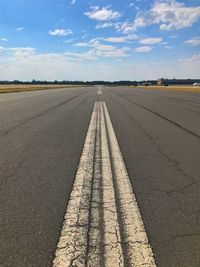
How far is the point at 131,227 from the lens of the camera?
12.4ft

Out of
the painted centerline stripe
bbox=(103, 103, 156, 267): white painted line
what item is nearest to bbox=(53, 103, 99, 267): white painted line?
the painted centerline stripe

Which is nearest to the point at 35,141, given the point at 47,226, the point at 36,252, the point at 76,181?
the point at 76,181

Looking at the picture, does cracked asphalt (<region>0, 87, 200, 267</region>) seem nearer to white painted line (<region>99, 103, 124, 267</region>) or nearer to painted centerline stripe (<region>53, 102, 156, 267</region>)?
painted centerline stripe (<region>53, 102, 156, 267</region>)

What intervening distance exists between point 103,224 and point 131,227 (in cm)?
30

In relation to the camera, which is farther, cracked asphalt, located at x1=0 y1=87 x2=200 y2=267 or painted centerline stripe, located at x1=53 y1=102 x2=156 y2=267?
cracked asphalt, located at x1=0 y1=87 x2=200 y2=267

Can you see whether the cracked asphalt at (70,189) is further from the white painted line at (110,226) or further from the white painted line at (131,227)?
the white painted line at (110,226)

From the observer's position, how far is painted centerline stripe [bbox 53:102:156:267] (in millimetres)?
3131

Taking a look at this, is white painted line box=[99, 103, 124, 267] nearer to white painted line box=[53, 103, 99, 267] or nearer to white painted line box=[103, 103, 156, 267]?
white painted line box=[103, 103, 156, 267]

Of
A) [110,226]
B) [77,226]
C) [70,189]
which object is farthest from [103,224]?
[70,189]

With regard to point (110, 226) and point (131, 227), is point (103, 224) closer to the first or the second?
point (110, 226)

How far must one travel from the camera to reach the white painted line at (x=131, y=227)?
3127 mm

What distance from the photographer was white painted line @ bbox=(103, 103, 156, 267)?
10.3ft

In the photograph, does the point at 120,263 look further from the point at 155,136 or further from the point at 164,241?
the point at 155,136

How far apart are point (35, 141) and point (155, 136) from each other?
3.36 m
